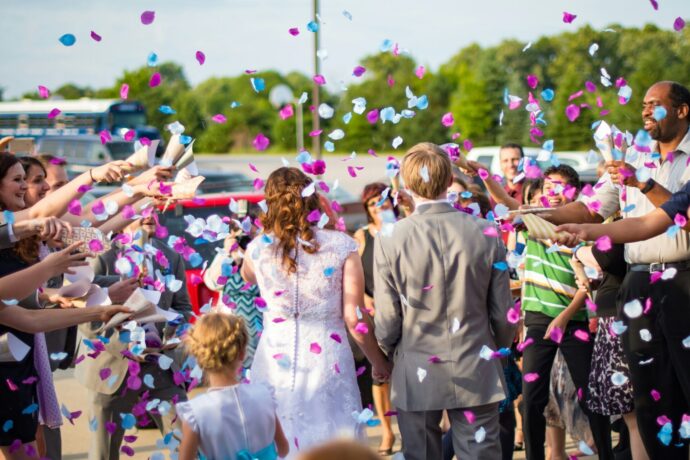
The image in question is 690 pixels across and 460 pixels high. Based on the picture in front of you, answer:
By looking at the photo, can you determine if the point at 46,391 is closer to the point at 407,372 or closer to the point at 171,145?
the point at 171,145

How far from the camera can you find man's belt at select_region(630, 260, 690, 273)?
4.96m

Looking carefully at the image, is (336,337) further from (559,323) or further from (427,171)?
(559,323)

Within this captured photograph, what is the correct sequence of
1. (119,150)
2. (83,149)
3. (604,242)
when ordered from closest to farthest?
1. (604,242)
2. (83,149)
3. (119,150)

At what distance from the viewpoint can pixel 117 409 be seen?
5.85 meters

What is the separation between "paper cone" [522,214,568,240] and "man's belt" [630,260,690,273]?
0.62m

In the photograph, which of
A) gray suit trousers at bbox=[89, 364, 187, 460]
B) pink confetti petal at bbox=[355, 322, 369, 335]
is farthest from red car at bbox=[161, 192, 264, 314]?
pink confetti petal at bbox=[355, 322, 369, 335]

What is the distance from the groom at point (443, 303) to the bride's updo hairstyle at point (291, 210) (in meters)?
0.37

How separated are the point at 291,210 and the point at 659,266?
6.21ft

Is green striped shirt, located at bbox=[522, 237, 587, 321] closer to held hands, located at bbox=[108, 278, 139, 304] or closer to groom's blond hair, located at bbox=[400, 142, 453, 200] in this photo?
groom's blond hair, located at bbox=[400, 142, 453, 200]

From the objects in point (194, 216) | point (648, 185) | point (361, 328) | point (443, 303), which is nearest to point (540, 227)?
point (648, 185)

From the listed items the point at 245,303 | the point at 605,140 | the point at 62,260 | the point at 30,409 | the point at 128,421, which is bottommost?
the point at 128,421

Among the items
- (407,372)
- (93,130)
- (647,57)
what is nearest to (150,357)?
(407,372)

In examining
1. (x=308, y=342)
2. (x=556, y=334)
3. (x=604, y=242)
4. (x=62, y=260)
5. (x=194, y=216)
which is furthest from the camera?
(x=194, y=216)

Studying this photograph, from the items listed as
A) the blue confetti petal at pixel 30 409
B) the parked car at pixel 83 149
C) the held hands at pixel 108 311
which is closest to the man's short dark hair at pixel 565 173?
the held hands at pixel 108 311
